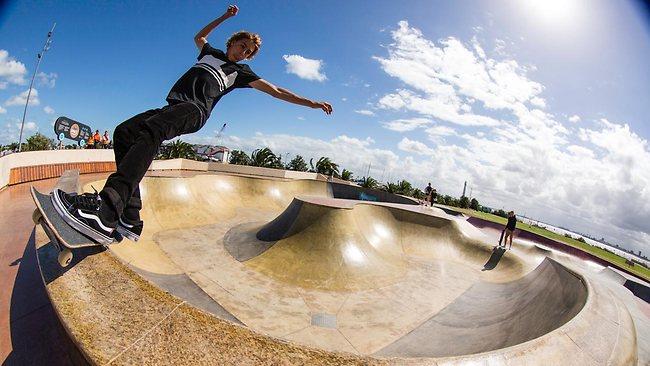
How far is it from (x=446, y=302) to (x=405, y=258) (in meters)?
3.62

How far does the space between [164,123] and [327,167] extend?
5145cm

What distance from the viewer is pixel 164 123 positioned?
2.51 m

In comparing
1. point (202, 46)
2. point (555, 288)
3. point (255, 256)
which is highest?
point (202, 46)

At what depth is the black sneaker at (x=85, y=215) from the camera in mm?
2182

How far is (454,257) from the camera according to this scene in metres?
14.0

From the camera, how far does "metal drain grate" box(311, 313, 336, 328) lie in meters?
7.17

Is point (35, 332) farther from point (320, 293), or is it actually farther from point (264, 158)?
point (264, 158)

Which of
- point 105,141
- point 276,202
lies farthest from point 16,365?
point 105,141

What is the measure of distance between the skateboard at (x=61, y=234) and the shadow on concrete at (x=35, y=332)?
1.75 ft

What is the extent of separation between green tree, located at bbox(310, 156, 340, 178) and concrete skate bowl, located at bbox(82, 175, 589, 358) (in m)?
37.7

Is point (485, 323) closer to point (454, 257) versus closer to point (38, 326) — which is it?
point (454, 257)

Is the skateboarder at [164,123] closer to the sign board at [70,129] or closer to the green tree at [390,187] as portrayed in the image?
the sign board at [70,129]

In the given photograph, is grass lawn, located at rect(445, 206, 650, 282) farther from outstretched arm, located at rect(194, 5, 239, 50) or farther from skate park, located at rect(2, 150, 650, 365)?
outstretched arm, located at rect(194, 5, 239, 50)

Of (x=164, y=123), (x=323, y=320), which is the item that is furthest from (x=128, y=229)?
(x=323, y=320)
